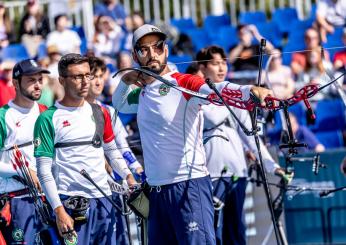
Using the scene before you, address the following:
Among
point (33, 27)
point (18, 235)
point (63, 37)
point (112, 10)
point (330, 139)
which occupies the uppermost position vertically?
point (112, 10)

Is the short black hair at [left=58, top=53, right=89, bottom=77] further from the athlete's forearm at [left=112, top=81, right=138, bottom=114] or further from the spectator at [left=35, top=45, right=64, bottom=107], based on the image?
the spectator at [left=35, top=45, right=64, bottom=107]

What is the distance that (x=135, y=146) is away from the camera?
988 centimetres

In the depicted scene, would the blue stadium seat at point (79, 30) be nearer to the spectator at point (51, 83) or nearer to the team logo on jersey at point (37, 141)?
the spectator at point (51, 83)

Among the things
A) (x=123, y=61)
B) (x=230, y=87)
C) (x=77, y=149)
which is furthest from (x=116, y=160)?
(x=123, y=61)

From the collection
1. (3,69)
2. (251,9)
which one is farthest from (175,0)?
(3,69)

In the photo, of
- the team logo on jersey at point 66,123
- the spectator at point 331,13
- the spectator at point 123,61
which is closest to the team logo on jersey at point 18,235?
the team logo on jersey at point 66,123

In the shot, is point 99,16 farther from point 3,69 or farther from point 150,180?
point 150,180

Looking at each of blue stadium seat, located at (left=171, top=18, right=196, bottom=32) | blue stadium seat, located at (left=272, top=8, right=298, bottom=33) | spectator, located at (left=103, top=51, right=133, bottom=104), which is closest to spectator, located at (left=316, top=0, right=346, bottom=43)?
blue stadium seat, located at (left=272, top=8, right=298, bottom=33)

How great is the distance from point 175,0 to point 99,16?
7.07ft

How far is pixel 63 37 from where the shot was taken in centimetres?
1786

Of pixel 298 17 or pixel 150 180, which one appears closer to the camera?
pixel 150 180

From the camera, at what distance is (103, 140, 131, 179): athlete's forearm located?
875 cm

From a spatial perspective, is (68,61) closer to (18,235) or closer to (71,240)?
(71,240)

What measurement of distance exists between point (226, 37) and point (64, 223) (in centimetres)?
1072
